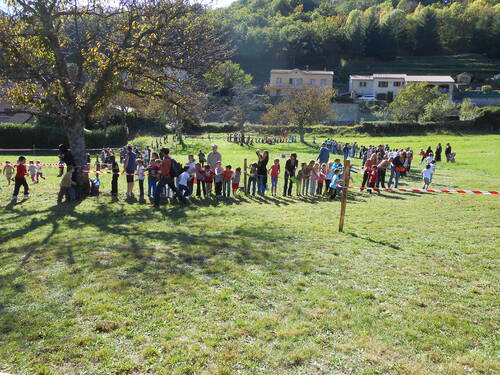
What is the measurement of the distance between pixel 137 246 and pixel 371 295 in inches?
195

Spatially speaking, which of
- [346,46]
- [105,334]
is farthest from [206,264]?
[346,46]

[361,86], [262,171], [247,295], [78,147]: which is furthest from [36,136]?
[361,86]

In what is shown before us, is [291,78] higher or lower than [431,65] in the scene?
lower

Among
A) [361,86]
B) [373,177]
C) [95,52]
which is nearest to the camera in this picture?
[95,52]

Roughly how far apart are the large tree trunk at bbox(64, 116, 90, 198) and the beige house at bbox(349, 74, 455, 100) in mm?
75046

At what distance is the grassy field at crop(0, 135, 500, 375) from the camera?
4.39 m

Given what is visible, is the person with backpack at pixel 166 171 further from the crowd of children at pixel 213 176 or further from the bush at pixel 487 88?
the bush at pixel 487 88

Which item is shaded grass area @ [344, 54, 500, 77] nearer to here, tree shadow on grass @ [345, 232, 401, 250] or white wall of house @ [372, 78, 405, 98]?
white wall of house @ [372, 78, 405, 98]

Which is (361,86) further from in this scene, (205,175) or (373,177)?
(205,175)

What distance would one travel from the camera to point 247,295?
5.94 meters

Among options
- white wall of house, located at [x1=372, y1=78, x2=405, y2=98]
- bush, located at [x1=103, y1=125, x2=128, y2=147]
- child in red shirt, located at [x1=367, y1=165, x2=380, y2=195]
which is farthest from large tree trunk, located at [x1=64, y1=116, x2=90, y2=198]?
white wall of house, located at [x1=372, y1=78, x2=405, y2=98]

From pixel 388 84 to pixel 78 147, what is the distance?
8074 cm

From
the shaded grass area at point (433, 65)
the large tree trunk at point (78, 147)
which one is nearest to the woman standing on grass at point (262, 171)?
the large tree trunk at point (78, 147)

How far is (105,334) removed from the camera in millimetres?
4820
